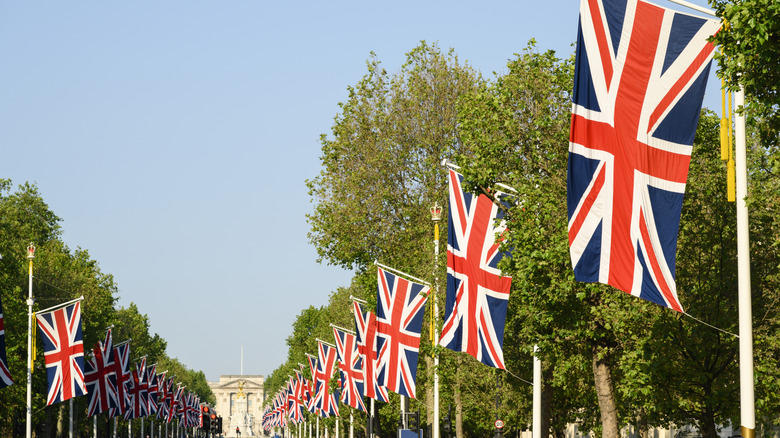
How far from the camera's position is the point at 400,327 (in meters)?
30.2

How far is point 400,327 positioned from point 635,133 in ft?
58.6

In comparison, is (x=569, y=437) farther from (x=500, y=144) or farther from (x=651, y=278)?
(x=651, y=278)

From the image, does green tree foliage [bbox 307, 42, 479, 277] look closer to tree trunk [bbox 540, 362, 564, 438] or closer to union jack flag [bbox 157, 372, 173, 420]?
tree trunk [bbox 540, 362, 564, 438]

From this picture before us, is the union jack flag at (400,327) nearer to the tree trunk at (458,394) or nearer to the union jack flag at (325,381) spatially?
the tree trunk at (458,394)

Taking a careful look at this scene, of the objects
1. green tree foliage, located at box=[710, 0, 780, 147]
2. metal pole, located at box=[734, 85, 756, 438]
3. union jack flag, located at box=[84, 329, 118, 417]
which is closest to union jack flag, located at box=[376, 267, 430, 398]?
metal pole, located at box=[734, 85, 756, 438]

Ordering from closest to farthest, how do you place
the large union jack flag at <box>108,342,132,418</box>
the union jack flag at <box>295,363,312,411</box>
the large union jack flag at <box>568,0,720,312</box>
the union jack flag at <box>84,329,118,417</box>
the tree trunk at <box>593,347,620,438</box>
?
the large union jack flag at <box>568,0,720,312</box> → the tree trunk at <box>593,347,620,438</box> → the union jack flag at <box>84,329,118,417</box> → the large union jack flag at <box>108,342,132,418</box> → the union jack flag at <box>295,363,312,411</box>

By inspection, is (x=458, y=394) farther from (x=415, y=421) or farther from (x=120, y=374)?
(x=120, y=374)

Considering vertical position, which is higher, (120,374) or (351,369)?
(120,374)

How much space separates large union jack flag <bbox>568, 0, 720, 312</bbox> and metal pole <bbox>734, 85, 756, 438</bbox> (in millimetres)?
1040

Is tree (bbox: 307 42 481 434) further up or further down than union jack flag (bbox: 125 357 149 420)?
further up

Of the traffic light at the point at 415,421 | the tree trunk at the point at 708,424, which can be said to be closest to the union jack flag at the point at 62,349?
the traffic light at the point at 415,421

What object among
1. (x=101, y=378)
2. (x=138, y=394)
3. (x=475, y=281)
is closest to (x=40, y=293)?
(x=138, y=394)

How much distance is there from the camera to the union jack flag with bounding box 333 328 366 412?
41.3 metres

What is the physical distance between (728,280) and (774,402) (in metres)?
3.11
